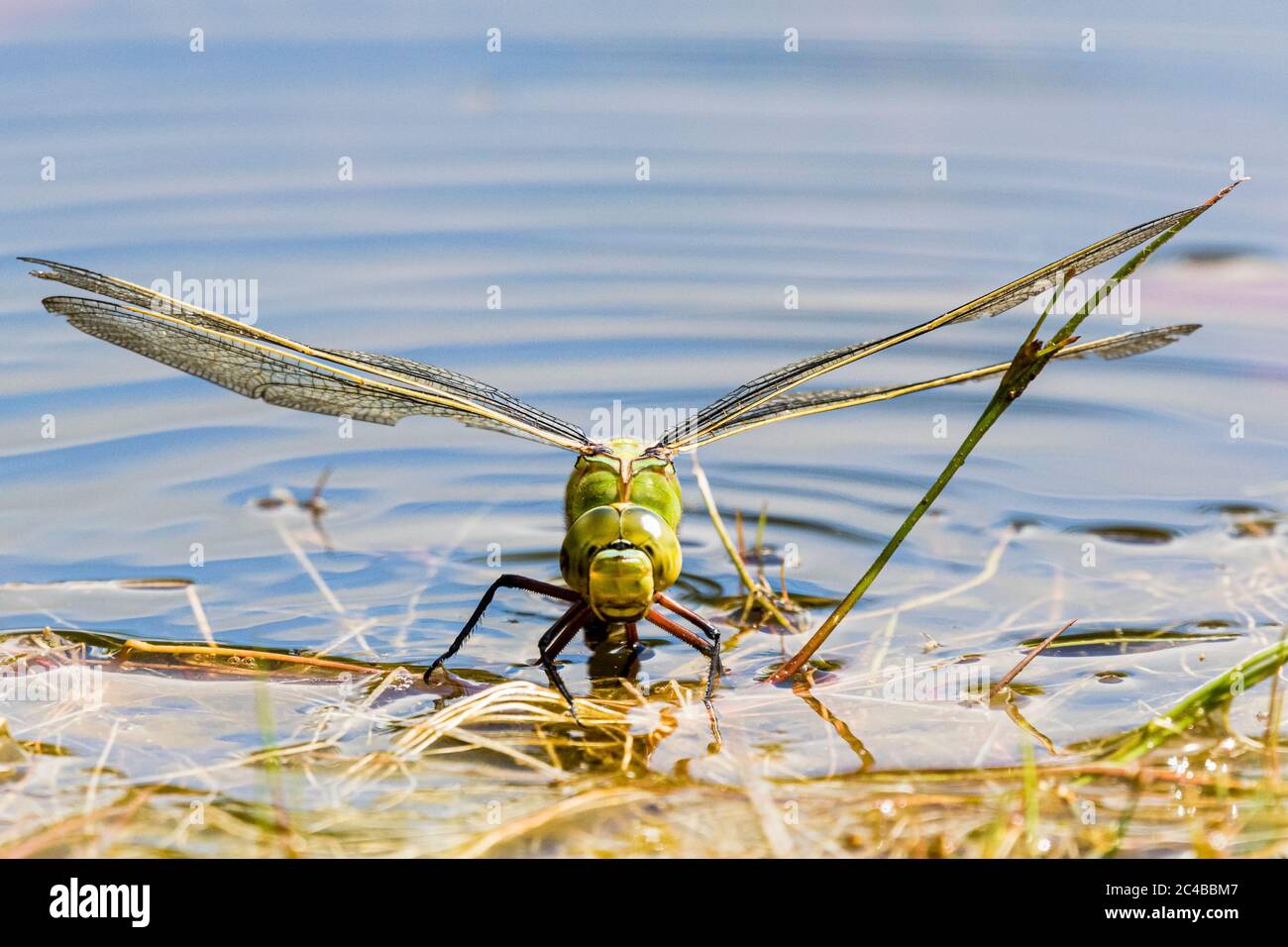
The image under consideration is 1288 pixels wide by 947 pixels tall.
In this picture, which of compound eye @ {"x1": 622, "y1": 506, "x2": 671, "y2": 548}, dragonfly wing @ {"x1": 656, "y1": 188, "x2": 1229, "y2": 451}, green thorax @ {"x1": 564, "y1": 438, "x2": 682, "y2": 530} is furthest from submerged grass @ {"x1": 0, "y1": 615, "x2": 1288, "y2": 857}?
dragonfly wing @ {"x1": 656, "y1": 188, "x2": 1229, "y2": 451}

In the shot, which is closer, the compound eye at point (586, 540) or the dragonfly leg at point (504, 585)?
the compound eye at point (586, 540)

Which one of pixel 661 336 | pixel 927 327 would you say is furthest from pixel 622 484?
pixel 661 336

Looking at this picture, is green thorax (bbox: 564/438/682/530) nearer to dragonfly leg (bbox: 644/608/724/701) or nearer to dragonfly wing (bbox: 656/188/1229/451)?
dragonfly wing (bbox: 656/188/1229/451)

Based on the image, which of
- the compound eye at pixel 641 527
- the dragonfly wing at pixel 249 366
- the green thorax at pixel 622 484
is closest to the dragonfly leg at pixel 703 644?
the compound eye at pixel 641 527

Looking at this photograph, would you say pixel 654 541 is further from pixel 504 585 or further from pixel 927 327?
pixel 927 327

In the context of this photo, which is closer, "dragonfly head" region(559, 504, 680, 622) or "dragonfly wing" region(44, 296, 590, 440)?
"dragonfly head" region(559, 504, 680, 622)

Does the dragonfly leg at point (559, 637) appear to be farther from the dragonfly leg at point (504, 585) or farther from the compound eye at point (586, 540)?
the compound eye at point (586, 540)
